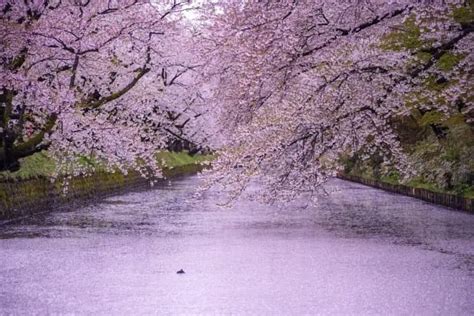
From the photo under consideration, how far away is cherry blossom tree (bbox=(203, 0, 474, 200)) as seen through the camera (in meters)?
13.5

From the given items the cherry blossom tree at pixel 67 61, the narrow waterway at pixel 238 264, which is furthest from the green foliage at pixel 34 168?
the narrow waterway at pixel 238 264

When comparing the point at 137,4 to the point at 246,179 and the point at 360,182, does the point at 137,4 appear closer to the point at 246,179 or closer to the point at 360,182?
the point at 246,179

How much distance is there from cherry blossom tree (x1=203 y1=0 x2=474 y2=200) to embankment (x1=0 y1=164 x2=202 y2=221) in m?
8.24

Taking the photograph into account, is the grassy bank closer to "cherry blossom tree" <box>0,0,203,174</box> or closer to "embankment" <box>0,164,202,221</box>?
"embankment" <box>0,164,202,221</box>

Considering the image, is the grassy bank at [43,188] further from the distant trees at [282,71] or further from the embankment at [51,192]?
the distant trees at [282,71]

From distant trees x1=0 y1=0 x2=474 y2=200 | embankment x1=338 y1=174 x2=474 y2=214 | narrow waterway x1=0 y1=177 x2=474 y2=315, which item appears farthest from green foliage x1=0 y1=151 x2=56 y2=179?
embankment x1=338 y1=174 x2=474 y2=214

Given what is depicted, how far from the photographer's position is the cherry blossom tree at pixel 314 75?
1352 cm

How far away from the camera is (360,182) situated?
157 ft

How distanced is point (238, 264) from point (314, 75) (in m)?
5.27

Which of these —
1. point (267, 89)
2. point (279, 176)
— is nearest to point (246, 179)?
point (279, 176)

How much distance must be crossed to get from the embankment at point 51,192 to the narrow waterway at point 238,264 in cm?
96

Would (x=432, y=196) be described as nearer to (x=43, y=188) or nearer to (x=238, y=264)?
(x=43, y=188)

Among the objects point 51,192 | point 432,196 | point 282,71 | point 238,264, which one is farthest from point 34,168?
point 238,264

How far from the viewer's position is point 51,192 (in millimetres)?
25984
